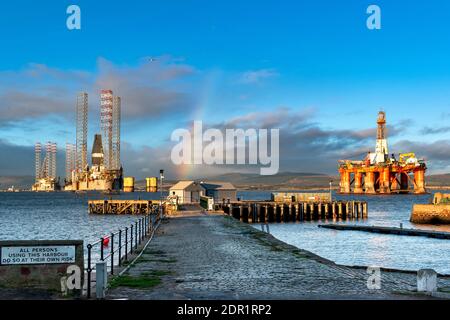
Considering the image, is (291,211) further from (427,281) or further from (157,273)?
(427,281)

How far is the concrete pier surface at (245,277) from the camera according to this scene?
13883mm

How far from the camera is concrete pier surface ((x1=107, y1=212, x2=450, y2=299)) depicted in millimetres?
13883

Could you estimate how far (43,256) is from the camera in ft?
46.3

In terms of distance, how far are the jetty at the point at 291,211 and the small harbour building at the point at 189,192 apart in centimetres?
634

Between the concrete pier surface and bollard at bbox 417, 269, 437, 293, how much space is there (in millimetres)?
333

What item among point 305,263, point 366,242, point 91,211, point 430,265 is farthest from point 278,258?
point 91,211

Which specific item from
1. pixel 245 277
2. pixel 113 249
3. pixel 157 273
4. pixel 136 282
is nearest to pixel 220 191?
pixel 113 249

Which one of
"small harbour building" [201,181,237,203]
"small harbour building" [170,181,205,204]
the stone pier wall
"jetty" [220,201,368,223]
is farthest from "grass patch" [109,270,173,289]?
"small harbour building" [201,181,237,203]

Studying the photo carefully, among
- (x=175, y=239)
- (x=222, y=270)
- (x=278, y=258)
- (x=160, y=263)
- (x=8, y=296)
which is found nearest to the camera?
(x=8, y=296)

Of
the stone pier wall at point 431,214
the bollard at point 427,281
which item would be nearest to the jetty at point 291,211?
the stone pier wall at point 431,214

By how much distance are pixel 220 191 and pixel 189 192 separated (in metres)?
7.27
